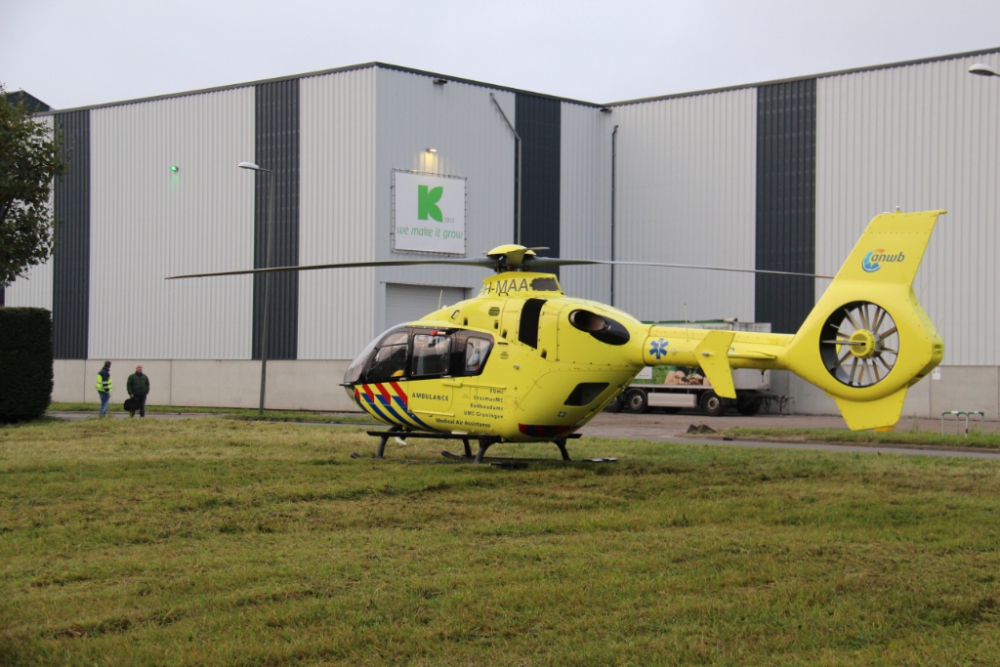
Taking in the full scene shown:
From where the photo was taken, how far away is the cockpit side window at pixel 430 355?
52.6 ft

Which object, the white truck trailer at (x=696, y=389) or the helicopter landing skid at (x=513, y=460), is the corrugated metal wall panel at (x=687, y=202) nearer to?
the white truck trailer at (x=696, y=389)

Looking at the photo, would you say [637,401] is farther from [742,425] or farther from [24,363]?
[24,363]

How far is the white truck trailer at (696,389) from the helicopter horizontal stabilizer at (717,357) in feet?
71.1

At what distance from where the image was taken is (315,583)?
760cm

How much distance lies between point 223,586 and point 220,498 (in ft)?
13.6

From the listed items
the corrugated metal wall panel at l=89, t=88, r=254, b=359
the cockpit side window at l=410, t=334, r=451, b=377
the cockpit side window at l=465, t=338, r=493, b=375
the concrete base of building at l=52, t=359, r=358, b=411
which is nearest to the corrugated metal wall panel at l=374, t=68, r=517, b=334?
the concrete base of building at l=52, t=359, r=358, b=411

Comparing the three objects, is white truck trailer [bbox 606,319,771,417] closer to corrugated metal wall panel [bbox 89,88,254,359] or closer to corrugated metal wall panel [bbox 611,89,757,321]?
corrugated metal wall panel [bbox 611,89,757,321]

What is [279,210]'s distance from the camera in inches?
1563

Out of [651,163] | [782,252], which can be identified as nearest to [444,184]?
[651,163]

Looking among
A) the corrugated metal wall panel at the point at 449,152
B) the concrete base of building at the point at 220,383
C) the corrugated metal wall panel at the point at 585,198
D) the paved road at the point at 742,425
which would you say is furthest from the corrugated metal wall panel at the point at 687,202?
the concrete base of building at the point at 220,383

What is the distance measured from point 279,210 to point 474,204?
792 cm

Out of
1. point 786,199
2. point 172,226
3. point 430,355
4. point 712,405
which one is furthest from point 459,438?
point 172,226

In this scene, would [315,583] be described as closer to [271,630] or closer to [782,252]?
[271,630]

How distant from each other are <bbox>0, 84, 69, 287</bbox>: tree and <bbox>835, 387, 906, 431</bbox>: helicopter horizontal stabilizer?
1995cm
